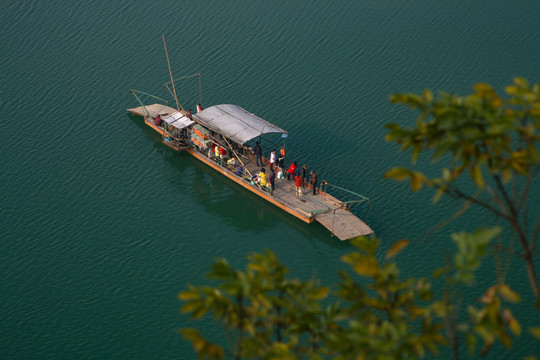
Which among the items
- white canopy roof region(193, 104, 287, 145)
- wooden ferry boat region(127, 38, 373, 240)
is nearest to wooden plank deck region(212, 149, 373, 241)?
wooden ferry boat region(127, 38, 373, 240)

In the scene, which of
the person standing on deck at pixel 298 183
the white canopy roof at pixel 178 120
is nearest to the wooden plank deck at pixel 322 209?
the person standing on deck at pixel 298 183

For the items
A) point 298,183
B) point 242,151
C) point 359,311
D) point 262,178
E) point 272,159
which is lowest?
point 262,178

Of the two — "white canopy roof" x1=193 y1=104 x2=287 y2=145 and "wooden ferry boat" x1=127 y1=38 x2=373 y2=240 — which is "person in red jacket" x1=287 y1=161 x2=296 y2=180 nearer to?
"wooden ferry boat" x1=127 y1=38 x2=373 y2=240

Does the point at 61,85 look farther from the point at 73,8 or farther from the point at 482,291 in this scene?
the point at 482,291

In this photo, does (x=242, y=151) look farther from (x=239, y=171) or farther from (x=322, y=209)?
(x=322, y=209)

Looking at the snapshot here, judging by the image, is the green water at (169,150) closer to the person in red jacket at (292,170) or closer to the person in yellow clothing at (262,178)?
the person in yellow clothing at (262,178)

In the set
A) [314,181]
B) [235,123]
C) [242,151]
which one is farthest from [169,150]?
[314,181]
